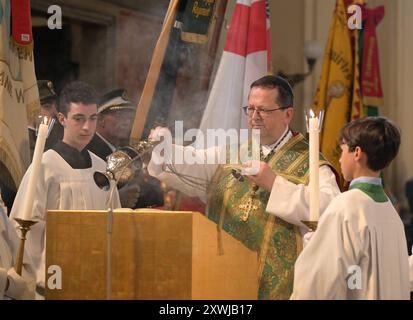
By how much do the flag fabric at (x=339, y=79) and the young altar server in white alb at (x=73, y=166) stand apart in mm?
1591

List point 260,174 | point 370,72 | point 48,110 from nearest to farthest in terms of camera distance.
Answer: point 260,174, point 48,110, point 370,72

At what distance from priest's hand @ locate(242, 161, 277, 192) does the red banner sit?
4.02 feet

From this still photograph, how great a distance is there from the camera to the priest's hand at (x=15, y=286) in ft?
9.98

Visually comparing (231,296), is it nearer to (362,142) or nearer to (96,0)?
(362,142)

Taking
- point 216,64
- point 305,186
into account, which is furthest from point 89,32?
point 305,186

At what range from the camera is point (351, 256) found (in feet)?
9.45

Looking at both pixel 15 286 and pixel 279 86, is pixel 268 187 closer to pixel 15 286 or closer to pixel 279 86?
pixel 279 86

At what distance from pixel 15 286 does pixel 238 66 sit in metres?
1.80

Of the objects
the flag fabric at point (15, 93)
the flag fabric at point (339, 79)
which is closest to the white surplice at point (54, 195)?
the flag fabric at point (15, 93)

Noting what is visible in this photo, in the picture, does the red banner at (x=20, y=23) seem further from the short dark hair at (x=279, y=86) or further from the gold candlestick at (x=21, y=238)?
the gold candlestick at (x=21, y=238)

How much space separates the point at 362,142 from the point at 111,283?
36.9 inches

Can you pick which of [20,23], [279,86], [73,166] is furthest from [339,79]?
[20,23]

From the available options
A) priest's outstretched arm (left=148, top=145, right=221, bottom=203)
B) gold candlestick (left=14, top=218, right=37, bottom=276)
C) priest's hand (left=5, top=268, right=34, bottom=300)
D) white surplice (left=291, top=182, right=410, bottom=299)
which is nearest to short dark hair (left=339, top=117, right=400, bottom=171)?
white surplice (left=291, top=182, right=410, bottom=299)

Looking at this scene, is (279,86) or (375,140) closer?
(375,140)
